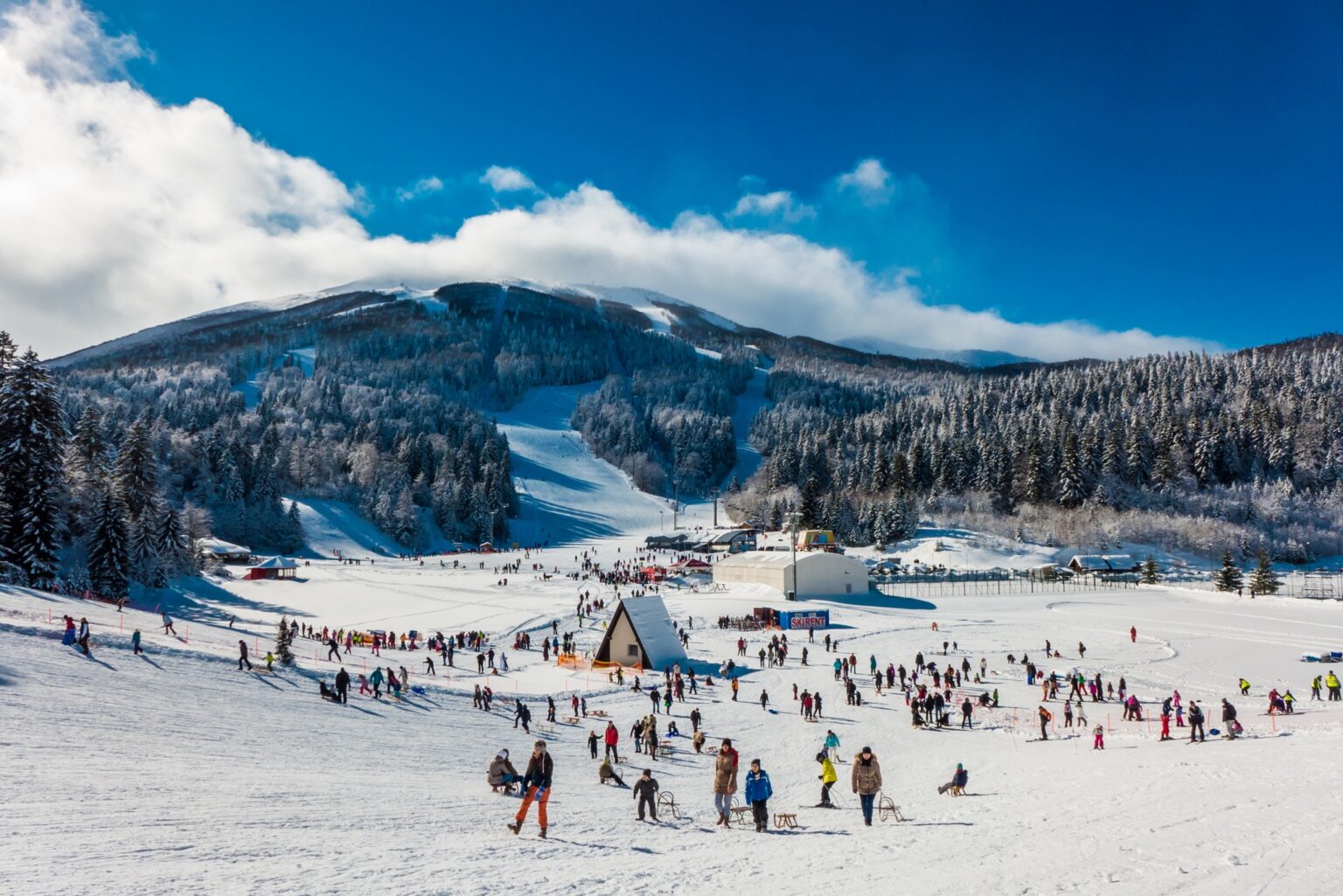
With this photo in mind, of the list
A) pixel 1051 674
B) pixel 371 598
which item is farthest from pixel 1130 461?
pixel 371 598

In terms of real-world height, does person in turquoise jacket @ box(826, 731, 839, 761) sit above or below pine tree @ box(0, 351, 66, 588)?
below

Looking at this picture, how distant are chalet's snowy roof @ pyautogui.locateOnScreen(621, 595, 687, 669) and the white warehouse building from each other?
69.3ft

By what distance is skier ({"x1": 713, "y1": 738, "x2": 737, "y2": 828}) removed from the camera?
10.9m

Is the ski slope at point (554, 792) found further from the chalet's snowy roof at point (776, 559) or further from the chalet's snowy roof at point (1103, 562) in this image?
the chalet's snowy roof at point (1103, 562)

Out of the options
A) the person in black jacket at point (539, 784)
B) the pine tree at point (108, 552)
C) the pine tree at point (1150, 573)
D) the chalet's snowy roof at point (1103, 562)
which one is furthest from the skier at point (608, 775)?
the chalet's snowy roof at point (1103, 562)

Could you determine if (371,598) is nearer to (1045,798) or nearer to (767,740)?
(767,740)

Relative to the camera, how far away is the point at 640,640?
29297 millimetres

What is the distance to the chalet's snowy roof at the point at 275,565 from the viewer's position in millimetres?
55344

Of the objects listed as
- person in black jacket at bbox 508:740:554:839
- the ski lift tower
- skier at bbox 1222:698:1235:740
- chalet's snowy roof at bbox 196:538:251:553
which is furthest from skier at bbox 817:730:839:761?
chalet's snowy roof at bbox 196:538:251:553

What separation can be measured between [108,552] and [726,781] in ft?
119

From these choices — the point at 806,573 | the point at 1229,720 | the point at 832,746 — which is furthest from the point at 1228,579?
the point at 832,746

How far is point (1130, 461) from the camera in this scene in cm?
8856

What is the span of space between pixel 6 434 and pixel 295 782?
100.0ft

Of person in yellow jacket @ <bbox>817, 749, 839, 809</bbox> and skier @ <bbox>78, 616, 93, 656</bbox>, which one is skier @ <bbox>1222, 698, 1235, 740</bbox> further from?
skier @ <bbox>78, 616, 93, 656</bbox>
